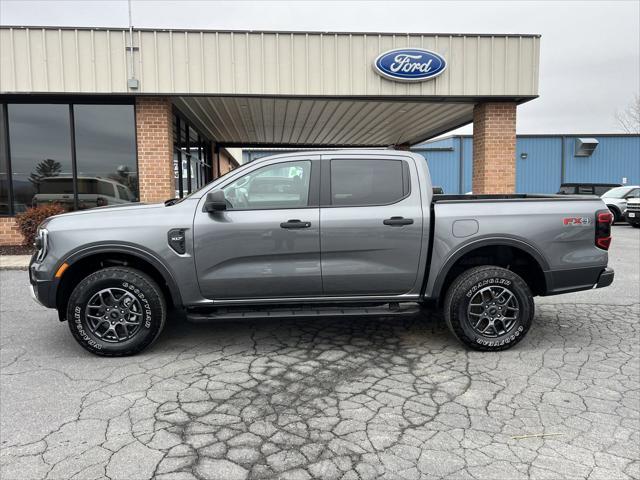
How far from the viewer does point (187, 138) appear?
1336cm

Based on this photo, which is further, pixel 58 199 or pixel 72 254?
pixel 58 199

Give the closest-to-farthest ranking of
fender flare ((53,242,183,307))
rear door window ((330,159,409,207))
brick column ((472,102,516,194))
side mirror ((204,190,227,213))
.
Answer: side mirror ((204,190,227,213)) < fender flare ((53,242,183,307)) < rear door window ((330,159,409,207)) < brick column ((472,102,516,194))

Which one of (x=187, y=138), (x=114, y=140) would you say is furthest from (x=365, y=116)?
(x=114, y=140)

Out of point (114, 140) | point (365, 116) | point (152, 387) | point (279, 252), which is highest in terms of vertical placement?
point (365, 116)

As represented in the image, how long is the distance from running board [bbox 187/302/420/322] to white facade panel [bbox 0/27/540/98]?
684 cm

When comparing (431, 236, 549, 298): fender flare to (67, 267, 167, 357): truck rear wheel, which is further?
(431, 236, 549, 298): fender flare

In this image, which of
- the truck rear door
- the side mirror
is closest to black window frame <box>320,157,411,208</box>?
the truck rear door

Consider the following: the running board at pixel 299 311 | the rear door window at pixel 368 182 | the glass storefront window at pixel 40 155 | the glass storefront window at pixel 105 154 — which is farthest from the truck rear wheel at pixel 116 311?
the glass storefront window at pixel 40 155

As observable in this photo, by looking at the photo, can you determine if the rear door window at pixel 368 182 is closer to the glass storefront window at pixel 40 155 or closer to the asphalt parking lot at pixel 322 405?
the asphalt parking lot at pixel 322 405

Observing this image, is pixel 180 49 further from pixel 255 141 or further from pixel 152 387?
pixel 255 141

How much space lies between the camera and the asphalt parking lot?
2.66 meters

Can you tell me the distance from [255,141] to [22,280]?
1247cm

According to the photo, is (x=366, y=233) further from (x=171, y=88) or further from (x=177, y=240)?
(x=171, y=88)

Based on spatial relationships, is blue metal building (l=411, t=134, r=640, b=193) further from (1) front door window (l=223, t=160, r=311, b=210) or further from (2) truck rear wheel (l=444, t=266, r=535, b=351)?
(1) front door window (l=223, t=160, r=311, b=210)
